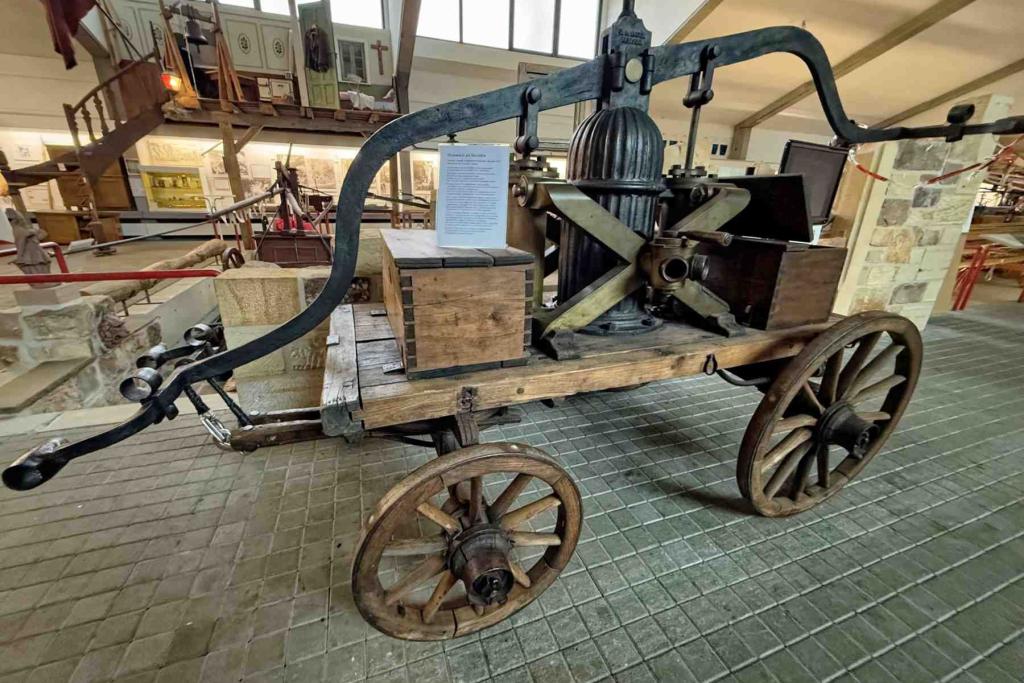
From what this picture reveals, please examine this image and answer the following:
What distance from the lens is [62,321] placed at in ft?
10.2

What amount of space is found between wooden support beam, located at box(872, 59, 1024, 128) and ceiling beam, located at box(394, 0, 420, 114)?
10.7 metres

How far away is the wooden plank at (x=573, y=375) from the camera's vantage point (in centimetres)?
104

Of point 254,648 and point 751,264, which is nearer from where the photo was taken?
point 254,648

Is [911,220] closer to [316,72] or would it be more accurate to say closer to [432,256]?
[432,256]

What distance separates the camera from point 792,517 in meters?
1.81

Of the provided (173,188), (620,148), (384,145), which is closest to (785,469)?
(620,148)

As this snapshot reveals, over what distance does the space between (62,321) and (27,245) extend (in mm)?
763

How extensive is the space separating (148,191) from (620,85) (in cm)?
1255

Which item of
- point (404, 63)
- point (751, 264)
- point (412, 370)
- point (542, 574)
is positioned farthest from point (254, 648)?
point (404, 63)

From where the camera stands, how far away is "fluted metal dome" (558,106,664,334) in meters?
1.33

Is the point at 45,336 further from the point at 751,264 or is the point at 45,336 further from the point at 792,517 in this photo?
the point at 792,517

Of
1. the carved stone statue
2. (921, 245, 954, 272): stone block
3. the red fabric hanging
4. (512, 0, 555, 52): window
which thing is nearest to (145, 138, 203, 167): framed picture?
the red fabric hanging

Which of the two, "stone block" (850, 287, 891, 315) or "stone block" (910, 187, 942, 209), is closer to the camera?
"stone block" (910, 187, 942, 209)

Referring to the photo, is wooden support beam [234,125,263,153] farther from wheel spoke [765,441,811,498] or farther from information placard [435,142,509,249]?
wheel spoke [765,441,811,498]
